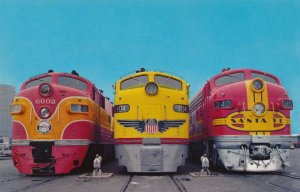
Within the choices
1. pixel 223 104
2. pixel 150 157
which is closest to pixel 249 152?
pixel 223 104

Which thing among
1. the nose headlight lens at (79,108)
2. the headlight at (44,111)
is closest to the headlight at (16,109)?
the headlight at (44,111)

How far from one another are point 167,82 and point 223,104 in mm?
2420

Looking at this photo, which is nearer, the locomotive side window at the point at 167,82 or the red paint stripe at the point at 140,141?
the red paint stripe at the point at 140,141

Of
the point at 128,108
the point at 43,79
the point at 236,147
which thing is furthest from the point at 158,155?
the point at 43,79

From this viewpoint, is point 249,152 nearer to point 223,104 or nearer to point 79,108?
point 223,104

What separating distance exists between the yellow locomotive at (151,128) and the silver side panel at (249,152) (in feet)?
5.52

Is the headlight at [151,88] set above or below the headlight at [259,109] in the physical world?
above

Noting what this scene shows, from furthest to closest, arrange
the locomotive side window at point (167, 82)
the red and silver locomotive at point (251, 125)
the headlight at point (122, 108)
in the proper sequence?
the locomotive side window at point (167, 82) < the headlight at point (122, 108) < the red and silver locomotive at point (251, 125)

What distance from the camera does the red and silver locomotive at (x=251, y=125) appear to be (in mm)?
13805

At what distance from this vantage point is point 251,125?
45.9 ft

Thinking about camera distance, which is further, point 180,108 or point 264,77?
point 264,77

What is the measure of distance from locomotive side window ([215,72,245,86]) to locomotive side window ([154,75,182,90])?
1.96 metres

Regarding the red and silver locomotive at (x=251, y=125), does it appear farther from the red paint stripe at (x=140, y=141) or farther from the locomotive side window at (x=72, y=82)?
the locomotive side window at (x=72, y=82)

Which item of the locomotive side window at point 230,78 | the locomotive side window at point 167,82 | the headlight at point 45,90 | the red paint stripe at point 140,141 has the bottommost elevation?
the red paint stripe at point 140,141
